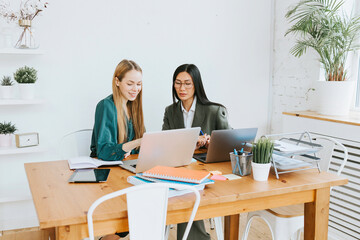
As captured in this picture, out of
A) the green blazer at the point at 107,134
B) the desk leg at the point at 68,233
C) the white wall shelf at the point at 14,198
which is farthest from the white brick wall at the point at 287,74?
the desk leg at the point at 68,233

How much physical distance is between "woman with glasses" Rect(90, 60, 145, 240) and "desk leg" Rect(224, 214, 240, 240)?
25.9 inches

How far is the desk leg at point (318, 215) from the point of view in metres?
1.83

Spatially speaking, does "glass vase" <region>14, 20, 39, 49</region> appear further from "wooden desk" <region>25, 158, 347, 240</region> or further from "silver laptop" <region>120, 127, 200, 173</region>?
"silver laptop" <region>120, 127, 200, 173</region>

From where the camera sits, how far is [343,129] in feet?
9.05

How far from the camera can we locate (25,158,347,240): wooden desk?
1.42m

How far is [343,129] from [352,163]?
0.25m

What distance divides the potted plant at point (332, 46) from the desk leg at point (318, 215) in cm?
125

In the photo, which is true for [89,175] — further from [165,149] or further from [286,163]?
[286,163]

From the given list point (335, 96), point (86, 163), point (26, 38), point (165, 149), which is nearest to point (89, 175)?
point (86, 163)

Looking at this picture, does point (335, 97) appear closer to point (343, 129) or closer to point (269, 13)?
point (343, 129)

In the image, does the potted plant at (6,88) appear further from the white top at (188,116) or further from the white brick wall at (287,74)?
the white brick wall at (287,74)

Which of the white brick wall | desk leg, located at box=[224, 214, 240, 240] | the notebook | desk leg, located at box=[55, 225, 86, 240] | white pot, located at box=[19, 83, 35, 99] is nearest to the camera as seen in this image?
desk leg, located at box=[55, 225, 86, 240]

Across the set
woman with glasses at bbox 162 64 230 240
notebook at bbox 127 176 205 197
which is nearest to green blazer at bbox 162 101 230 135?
woman with glasses at bbox 162 64 230 240

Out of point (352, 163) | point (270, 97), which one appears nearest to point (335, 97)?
point (352, 163)
